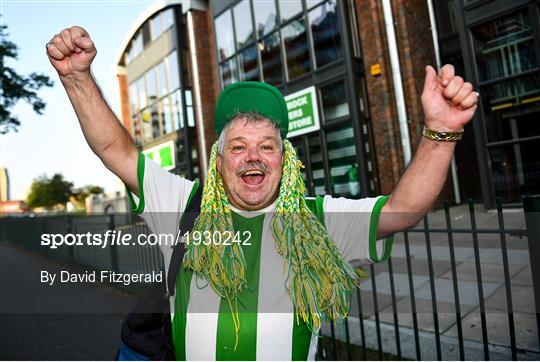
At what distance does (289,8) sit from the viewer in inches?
423

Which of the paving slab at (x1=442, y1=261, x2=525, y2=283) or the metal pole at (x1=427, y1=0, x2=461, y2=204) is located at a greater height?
the metal pole at (x1=427, y1=0, x2=461, y2=204)

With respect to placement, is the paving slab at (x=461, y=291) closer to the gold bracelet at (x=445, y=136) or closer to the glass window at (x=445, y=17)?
the gold bracelet at (x=445, y=136)

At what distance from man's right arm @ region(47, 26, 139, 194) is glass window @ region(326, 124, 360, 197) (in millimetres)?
8318

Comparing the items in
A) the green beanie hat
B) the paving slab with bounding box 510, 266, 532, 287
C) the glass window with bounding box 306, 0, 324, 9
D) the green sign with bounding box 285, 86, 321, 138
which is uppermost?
the glass window with bounding box 306, 0, 324, 9

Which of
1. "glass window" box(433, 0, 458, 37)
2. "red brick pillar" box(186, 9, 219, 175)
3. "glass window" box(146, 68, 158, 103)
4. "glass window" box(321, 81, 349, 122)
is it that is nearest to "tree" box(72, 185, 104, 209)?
"glass window" box(146, 68, 158, 103)

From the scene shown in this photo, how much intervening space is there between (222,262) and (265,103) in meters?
0.64

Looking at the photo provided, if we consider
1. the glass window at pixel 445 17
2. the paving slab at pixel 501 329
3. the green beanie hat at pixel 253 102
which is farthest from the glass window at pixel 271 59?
the green beanie hat at pixel 253 102

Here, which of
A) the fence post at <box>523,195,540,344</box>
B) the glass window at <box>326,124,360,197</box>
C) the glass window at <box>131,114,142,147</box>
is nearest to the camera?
the fence post at <box>523,195,540,344</box>

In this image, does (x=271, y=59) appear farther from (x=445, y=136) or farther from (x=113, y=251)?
(x=445, y=136)

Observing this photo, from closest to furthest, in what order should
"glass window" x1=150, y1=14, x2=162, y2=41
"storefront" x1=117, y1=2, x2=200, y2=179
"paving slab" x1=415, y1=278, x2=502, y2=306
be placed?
"paving slab" x1=415, y1=278, x2=502, y2=306
"storefront" x1=117, y1=2, x2=200, y2=179
"glass window" x1=150, y1=14, x2=162, y2=41

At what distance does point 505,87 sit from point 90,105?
27.5 ft

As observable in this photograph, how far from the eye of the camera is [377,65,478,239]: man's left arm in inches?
47.9

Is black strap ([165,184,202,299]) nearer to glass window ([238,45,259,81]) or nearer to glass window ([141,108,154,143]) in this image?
glass window ([238,45,259,81])

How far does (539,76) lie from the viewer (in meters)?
7.01
